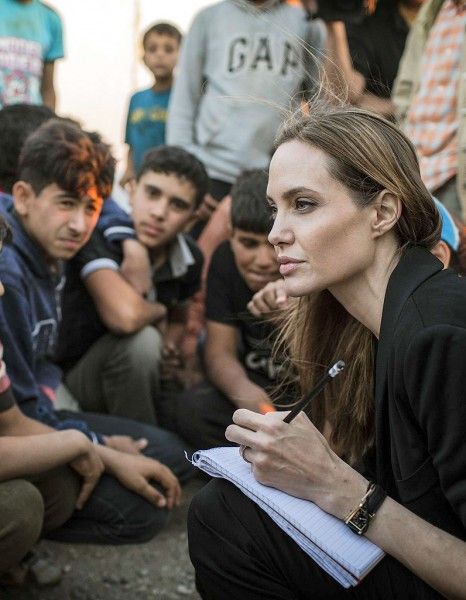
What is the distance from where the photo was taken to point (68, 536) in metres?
2.58

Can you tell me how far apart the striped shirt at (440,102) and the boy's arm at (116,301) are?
122cm

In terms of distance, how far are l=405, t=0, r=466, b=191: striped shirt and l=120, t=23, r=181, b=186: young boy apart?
1749 mm

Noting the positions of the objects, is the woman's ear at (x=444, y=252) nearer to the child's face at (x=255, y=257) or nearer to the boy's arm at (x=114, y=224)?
the child's face at (x=255, y=257)

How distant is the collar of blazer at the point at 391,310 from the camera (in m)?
1.62

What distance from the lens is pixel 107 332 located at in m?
3.33

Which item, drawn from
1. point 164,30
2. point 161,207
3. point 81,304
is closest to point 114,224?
point 161,207

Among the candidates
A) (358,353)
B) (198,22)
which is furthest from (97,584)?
(198,22)

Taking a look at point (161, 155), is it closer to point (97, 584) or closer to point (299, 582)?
point (97, 584)

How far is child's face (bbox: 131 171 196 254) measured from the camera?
3.39 meters

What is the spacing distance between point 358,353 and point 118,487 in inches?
39.2

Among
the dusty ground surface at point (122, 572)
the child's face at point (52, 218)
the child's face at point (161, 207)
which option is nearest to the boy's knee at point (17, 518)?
the dusty ground surface at point (122, 572)

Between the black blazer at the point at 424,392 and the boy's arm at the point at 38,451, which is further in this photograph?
the boy's arm at the point at 38,451

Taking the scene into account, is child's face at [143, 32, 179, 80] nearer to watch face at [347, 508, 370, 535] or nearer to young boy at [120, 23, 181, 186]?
young boy at [120, 23, 181, 186]

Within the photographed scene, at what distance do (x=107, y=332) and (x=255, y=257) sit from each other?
63 centimetres
